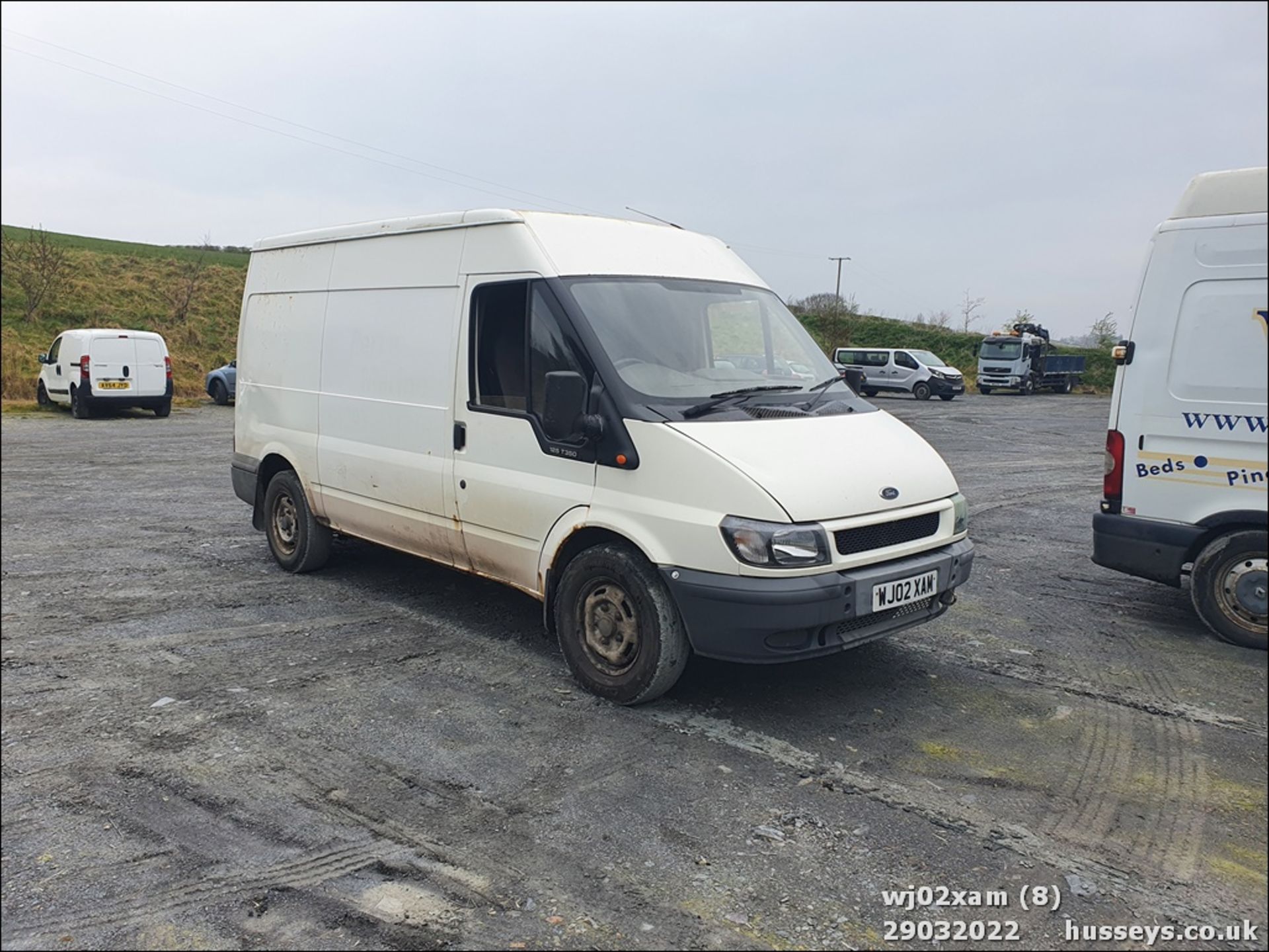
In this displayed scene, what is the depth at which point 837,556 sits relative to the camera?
435cm

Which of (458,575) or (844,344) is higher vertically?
(844,344)

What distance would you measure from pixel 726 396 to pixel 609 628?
1338mm

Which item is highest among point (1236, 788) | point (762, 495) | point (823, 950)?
point (762, 495)

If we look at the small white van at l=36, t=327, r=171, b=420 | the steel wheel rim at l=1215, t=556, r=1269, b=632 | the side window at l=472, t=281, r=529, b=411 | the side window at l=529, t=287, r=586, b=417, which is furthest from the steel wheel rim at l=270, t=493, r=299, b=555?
the small white van at l=36, t=327, r=171, b=420

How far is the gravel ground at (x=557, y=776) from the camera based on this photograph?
2.96 meters

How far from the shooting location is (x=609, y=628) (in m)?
4.87

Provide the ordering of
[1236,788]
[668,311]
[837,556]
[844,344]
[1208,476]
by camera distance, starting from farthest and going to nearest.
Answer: [844,344]
[668,311]
[837,556]
[1208,476]
[1236,788]

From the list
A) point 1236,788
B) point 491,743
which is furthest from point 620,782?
point 1236,788

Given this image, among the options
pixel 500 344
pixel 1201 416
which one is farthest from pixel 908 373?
pixel 1201 416

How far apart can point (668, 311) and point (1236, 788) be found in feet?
12.0

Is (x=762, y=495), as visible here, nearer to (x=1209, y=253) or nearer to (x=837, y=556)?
(x=837, y=556)

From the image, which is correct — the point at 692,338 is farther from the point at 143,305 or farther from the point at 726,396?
the point at 143,305

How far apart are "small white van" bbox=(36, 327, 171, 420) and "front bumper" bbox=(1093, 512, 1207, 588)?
18.8 m

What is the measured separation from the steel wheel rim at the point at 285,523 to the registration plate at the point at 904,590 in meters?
4.66
